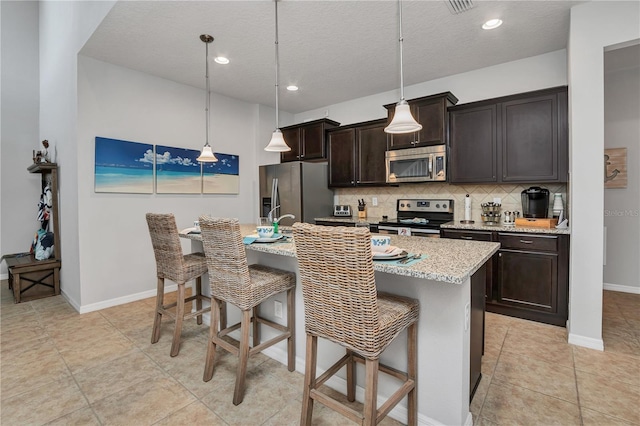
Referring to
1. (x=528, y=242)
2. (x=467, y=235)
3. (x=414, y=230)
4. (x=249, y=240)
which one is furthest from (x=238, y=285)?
(x=528, y=242)

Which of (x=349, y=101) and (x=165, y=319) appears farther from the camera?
(x=349, y=101)

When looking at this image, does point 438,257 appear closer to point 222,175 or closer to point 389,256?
point 389,256

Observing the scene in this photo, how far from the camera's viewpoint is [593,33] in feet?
7.84

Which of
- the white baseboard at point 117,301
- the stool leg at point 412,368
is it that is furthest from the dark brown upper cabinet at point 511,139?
the white baseboard at point 117,301

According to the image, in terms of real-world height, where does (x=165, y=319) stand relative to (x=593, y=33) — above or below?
below

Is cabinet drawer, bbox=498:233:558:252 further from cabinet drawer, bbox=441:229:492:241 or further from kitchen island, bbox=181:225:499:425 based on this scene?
kitchen island, bbox=181:225:499:425

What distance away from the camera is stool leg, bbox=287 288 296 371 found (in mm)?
2098

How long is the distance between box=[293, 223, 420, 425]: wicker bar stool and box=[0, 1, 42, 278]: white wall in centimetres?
560

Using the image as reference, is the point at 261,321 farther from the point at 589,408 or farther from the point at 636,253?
the point at 636,253

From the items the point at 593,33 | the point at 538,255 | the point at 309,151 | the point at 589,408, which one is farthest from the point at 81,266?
the point at 593,33

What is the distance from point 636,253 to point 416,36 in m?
3.69

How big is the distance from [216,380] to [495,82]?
4.12m

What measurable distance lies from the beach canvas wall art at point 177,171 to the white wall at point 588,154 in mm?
4170

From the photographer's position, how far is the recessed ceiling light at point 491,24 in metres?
2.62
